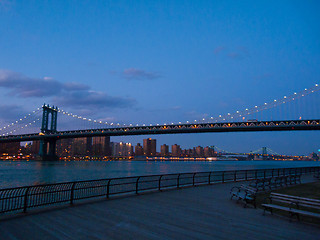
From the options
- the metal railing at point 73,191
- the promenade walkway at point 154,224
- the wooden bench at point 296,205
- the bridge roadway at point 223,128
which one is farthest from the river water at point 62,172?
the wooden bench at point 296,205

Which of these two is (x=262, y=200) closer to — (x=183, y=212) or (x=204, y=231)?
(x=183, y=212)

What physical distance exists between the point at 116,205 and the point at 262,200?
6.02 metres

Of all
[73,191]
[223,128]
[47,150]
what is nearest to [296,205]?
[73,191]

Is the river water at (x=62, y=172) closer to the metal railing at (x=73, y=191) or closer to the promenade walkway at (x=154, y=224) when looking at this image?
the metal railing at (x=73, y=191)

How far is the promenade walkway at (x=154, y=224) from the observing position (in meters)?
6.02

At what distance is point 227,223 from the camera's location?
277 inches

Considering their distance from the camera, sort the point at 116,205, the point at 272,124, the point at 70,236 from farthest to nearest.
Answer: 1. the point at 272,124
2. the point at 116,205
3. the point at 70,236

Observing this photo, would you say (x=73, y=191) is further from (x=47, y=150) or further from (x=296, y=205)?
(x=47, y=150)

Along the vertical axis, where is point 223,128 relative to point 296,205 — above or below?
above

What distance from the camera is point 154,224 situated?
6.86m

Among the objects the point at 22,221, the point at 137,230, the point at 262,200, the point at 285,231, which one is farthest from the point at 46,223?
the point at 262,200

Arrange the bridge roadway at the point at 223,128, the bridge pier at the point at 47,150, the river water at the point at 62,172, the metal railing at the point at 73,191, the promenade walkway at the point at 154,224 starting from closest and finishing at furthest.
A: the promenade walkway at the point at 154,224, the metal railing at the point at 73,191, the river water at the point at 62,172, the bridge roadway at the point at 223,128, the bridge pier at the point at 47,150

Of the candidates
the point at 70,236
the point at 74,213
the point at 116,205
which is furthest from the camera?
the point at 116,205

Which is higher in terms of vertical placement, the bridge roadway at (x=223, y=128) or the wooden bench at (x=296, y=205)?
the bridge roadway at (x=223, y=128)
